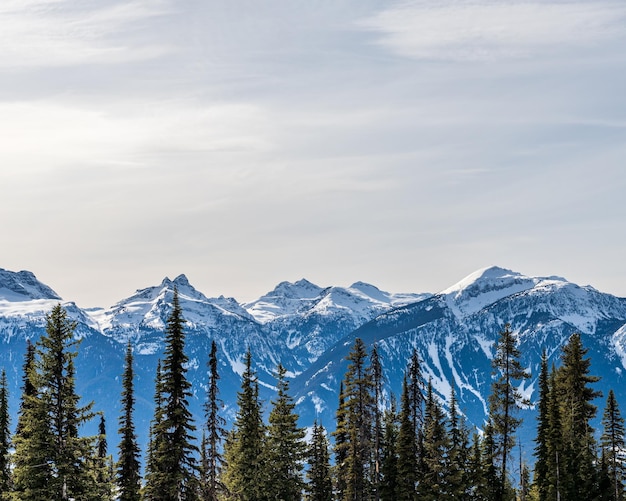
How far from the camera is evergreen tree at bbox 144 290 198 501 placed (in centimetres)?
5291

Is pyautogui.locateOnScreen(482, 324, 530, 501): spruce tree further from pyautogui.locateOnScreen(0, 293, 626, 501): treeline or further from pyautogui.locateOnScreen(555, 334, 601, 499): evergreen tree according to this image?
pyautogui.locateOnScreen(555, 334, 601, 499): evergreen tree

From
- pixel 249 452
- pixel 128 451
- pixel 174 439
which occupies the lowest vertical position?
pixel 174 439

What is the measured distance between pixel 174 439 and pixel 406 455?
104 feet

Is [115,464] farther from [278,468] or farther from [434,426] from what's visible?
[434,426]

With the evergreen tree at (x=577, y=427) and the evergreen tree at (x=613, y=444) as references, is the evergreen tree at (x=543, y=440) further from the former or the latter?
the evergreen tree at (x=613, y=444)

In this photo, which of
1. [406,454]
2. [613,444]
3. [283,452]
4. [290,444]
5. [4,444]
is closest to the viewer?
[4,444]

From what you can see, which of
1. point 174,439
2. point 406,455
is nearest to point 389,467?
point 406,455

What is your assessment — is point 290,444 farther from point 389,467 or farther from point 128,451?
point 128,451

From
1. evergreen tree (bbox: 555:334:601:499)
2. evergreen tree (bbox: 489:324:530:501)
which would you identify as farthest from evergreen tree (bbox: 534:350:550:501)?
evergreen tree (bbox: 489:324:530:501)

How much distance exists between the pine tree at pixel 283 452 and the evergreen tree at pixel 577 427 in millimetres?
26377

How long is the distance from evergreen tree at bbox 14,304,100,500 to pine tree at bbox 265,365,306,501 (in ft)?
92.7

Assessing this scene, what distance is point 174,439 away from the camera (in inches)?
2092

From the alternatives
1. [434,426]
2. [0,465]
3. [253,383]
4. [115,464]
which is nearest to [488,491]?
[434,426]

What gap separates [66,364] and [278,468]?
31.1m
